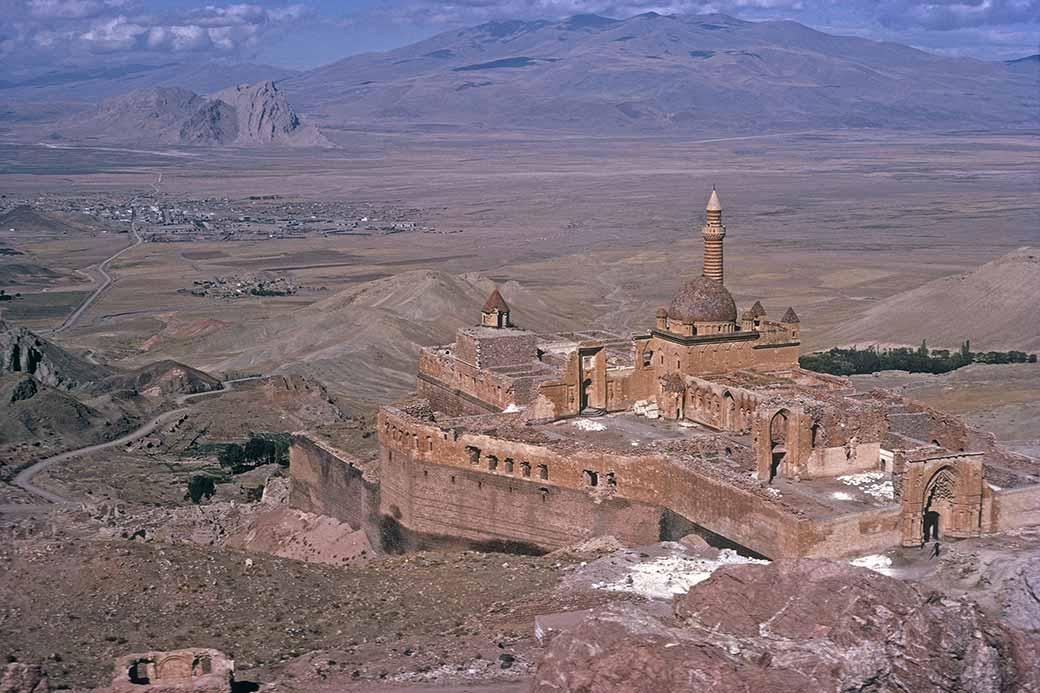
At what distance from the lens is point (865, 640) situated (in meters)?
16.9

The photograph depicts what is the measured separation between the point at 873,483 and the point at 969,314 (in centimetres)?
5079

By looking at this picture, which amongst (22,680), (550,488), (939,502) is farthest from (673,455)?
(22,680)

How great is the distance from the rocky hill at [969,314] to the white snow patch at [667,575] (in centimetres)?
4878

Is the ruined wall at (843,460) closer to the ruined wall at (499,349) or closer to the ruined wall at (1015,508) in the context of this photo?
the ruined wall at (1015,508)

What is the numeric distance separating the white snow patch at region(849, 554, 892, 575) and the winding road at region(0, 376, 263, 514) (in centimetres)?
2403

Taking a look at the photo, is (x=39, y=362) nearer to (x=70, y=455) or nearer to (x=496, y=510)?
(x=70, y=455)

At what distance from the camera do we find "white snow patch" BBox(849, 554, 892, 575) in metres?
28.4

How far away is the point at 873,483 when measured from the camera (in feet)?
105

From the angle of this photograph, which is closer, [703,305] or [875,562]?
[875,562]

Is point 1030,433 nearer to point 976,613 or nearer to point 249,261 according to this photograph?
point 976,613

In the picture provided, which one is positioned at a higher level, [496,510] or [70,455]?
[496,510]

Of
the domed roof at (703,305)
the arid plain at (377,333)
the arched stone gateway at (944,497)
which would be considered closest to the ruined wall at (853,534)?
the arched stone gateway at (944,497)

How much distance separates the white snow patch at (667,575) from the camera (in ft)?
89.8

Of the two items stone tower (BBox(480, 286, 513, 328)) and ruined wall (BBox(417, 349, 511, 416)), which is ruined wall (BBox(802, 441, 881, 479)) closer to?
ruined wall (BBox(417, 349, 511, 416))
